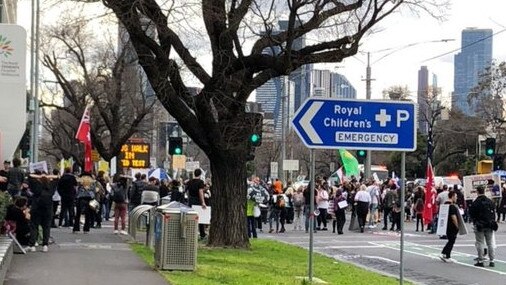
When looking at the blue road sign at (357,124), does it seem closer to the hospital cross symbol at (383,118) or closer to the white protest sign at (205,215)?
the hospital cross symbol at (383,118)

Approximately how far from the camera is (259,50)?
62.7 feet

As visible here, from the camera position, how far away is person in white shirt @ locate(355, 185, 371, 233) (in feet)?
98.0

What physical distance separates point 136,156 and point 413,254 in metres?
24.8

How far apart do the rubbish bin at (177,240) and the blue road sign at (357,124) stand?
116 inches

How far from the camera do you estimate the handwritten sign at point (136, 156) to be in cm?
4394

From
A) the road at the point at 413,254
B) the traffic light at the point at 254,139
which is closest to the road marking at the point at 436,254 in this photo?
the road at the point at 413,254

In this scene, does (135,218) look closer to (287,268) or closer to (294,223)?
(287,268)

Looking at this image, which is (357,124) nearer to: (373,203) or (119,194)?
(119,194)

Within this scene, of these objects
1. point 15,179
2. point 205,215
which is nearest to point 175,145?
point 205,215

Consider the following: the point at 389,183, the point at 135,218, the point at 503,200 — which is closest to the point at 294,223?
the point at 389,183

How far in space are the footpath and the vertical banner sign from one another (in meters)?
2.89

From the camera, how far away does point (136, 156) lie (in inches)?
1743

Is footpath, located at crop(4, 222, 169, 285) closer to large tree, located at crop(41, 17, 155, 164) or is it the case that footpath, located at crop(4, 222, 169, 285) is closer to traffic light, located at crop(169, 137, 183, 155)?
traffic light, located at crop(169, 137, 183, 155)

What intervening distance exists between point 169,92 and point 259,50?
2.21m
